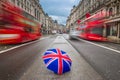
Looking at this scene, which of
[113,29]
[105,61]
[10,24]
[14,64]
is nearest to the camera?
[14,64]

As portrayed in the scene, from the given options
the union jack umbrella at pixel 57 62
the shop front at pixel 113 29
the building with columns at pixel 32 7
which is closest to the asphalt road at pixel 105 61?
the union jack umbrella at pixel 57 62

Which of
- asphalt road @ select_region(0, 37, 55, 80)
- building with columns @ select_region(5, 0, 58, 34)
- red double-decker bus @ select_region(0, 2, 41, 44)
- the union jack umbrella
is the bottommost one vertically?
asphalt road @ select_region(0, 37, 55, 80)

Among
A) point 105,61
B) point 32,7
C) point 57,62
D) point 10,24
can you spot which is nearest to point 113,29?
point 10,24

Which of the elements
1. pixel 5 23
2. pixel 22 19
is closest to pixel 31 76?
pixel 5 23

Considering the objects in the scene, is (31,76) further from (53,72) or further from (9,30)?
(9,30)

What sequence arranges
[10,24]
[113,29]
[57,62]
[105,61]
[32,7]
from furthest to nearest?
[32,7], [113,29], [10,24], [105,61], [57,62]

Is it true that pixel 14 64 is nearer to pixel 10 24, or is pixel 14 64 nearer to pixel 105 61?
pixel 105 61

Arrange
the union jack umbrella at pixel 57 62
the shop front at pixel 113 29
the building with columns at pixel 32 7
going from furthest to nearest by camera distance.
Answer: the building with columns at pixel 32 7 → the shop front at pixel 113 29 → the union jack umbrella at pixel 57 62

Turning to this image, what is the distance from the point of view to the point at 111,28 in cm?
3675

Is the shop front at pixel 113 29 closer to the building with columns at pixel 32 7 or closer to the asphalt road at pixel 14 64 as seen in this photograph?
the building with columns at pixel 32 7

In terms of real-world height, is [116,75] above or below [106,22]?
below

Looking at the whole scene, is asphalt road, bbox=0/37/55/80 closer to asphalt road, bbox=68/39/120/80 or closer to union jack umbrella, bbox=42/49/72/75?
union jack umbrella, bbox=42/49/72/75

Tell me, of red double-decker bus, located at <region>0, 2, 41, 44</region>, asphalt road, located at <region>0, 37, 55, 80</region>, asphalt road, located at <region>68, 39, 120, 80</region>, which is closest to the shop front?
red double-decker bus, located at <region>0, 2, 41, 44</region>

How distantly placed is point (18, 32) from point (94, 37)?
10.8 metres
